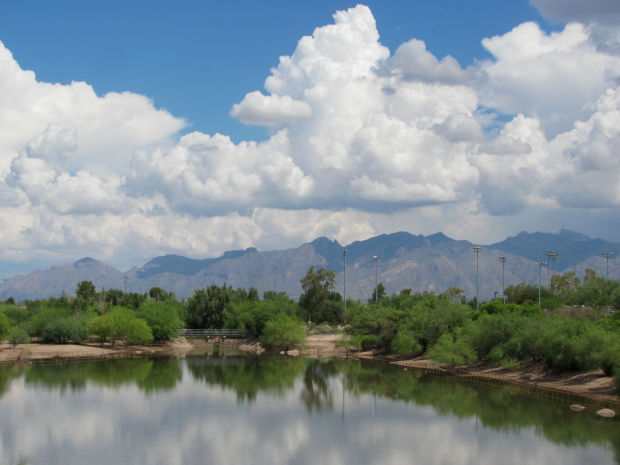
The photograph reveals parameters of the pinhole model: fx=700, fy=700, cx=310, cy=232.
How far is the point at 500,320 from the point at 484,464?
34304 millimetres

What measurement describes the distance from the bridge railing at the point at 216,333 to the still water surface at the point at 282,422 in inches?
1635

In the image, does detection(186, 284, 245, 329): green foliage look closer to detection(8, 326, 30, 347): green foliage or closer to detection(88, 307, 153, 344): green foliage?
detection(88, 307, 153, 344): green foliage

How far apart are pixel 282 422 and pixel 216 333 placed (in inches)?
2727

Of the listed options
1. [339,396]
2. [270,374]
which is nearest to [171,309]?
[270,374]

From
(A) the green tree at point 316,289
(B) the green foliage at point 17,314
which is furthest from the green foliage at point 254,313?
(B) the green foliage at point 17,314

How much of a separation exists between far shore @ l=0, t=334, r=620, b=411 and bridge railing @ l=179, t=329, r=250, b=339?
1.90m

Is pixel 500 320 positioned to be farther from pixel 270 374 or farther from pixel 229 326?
pixel 229 326

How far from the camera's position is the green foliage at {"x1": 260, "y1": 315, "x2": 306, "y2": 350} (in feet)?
329

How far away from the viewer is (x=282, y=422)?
157ft

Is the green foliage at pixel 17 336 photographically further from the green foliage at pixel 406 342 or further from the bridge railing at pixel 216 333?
the green foliage at pixel 406 342

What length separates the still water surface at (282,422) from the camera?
Answer: 3872 cm

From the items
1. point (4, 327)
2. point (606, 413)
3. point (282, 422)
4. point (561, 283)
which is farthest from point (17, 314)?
point (561, 283)

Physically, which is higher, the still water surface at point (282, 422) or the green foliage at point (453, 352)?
the green foliage at point (453, 352)

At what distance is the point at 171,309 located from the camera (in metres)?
112
